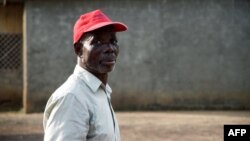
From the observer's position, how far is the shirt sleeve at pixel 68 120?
1.68 meters

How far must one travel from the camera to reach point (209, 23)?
35.8 feet

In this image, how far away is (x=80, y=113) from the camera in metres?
1.70

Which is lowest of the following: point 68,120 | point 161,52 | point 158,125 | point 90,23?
point 158,125

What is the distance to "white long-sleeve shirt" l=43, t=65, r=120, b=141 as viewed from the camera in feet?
5.52

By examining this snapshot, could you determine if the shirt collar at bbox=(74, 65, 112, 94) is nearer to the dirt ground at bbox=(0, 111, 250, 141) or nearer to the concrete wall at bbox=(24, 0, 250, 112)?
the dirt ground at bbox=(0, 111, 250, 141)

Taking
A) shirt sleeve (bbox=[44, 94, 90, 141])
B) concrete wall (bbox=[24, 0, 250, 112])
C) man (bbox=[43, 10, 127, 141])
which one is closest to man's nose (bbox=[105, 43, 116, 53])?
man (bbox=[43, 10, 127, 141])

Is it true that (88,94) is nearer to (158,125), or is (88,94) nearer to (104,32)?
(104,32)

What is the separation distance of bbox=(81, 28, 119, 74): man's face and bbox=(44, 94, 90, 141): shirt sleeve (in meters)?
0.22

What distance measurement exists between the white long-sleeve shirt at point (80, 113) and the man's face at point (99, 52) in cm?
4

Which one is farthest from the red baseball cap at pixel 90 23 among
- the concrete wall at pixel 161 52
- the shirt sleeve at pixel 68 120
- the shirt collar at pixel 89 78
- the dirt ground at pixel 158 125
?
the concrete wall at pixel 161 52

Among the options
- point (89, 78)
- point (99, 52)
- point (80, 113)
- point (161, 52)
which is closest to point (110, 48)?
point (99, 52)

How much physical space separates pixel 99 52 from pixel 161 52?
905 cm

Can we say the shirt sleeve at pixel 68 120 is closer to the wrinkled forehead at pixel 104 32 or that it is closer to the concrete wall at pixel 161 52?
the wrinkled forehead at pixel 104 32

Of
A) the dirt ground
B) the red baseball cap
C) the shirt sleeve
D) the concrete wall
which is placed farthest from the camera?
the concrete wall
